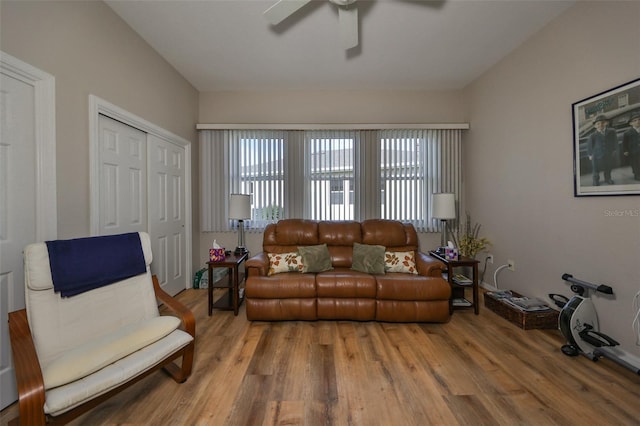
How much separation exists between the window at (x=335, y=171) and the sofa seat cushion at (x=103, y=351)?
2.14 meters

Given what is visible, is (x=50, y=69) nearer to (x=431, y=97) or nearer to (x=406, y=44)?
(x=406, y=44)

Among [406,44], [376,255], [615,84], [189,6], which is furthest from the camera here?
[376,255]

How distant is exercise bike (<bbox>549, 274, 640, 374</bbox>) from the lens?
5.84 ft

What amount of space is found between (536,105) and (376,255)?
7.42 ft

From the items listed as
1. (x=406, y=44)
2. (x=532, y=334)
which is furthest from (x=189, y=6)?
(x=532, y=334)

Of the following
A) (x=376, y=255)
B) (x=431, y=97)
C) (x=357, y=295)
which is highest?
(x=431, y=97)

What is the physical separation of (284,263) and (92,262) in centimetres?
162

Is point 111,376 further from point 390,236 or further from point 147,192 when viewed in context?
point 390,236

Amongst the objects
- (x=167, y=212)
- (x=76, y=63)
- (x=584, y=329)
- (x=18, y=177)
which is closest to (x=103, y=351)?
(x=18, y=177)

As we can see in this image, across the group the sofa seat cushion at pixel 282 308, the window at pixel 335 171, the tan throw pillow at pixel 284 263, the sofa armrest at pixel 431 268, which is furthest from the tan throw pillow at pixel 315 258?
the sofa armrest at pixel 431 268

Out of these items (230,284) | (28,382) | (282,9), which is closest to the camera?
(28,382)

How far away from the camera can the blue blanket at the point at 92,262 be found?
1.42 meters

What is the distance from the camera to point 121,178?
2275 mm

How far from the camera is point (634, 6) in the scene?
1690 millimetres
